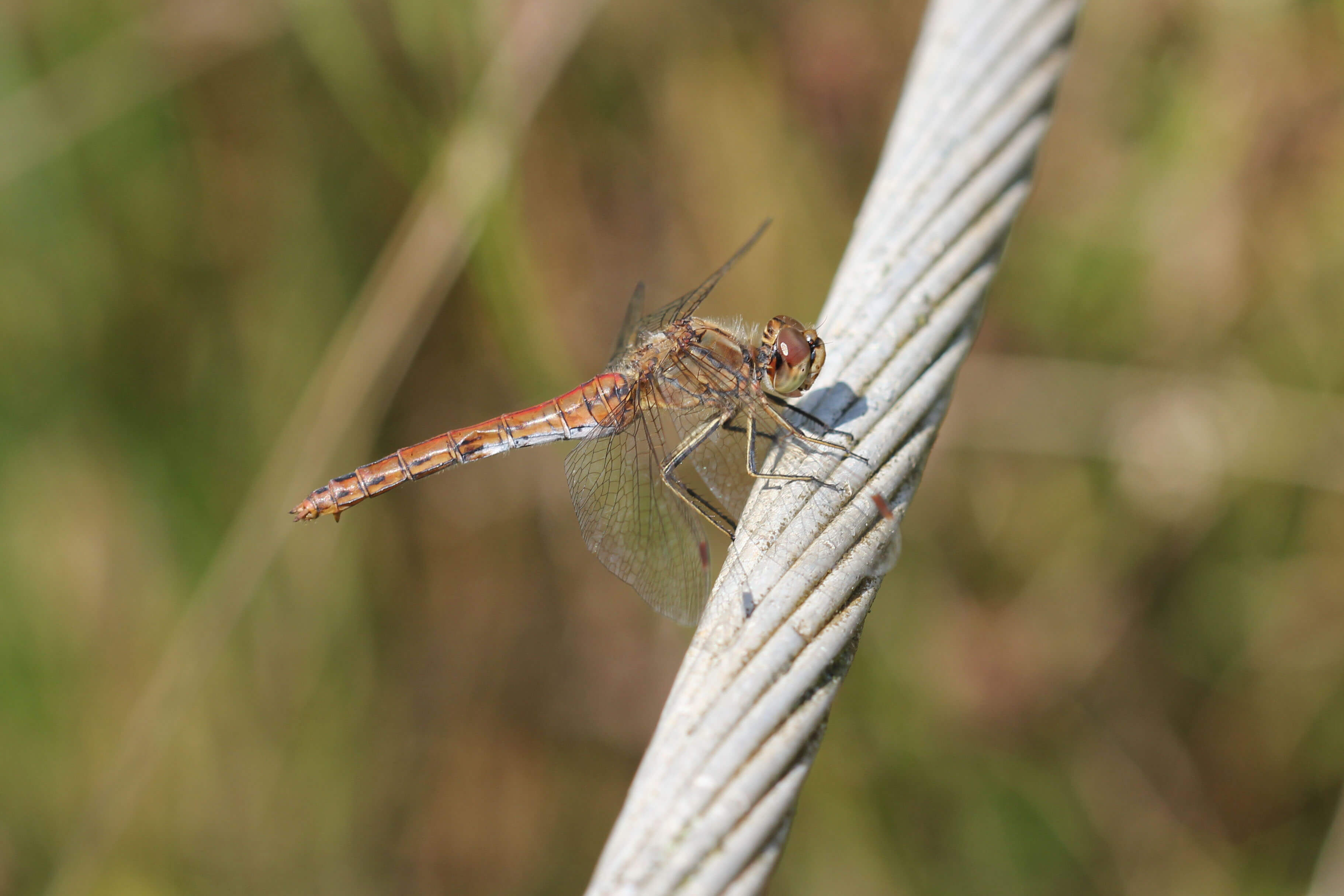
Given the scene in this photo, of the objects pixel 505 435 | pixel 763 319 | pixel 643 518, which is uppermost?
pixel 763 319

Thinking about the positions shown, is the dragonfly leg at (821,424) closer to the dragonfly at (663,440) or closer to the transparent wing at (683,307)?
the dragonfly at (663,440)

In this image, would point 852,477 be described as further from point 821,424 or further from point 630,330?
point 630,330

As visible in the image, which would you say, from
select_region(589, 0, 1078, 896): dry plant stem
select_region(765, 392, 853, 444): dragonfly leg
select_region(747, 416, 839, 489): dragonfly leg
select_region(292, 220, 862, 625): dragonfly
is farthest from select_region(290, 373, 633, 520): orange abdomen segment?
select_region(589, 0, 1078, 896): dry plant stem

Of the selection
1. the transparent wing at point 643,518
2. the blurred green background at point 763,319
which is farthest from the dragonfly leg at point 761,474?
the blurred green background at point 763,319

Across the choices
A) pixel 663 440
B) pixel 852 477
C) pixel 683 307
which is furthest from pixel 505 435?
pixel 852 477

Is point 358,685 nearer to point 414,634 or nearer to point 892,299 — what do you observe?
point 414,634

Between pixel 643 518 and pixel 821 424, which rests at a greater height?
pixel 643 518

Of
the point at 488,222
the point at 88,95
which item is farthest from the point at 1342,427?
the point at 88,95
